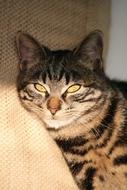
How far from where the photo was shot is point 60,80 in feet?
4.13

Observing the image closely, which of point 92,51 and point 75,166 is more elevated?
point 92,51

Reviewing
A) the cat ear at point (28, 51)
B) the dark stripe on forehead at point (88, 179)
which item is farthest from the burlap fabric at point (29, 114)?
the dark stripe on forehead at point (88, 179)

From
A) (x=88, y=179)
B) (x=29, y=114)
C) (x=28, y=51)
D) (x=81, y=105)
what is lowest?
(x=88, y=179)

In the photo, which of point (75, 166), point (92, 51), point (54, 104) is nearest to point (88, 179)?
point (75, 166)

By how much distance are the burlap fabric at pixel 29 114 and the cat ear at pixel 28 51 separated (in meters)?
0.04

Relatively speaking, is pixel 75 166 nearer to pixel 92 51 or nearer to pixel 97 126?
pixel 97 126

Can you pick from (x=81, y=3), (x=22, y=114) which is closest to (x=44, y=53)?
(x=22, y=114)

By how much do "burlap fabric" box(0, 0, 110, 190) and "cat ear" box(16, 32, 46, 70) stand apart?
0.04 m

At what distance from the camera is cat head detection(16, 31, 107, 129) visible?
124 cm

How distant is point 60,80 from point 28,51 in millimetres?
174

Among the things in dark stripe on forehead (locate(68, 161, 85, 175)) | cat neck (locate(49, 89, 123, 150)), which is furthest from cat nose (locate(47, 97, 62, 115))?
dark stripe on forehead (locate(68, 161, 85, 175))

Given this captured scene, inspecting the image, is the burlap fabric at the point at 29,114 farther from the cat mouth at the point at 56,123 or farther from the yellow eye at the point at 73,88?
the yellow eye at the point at 73,88

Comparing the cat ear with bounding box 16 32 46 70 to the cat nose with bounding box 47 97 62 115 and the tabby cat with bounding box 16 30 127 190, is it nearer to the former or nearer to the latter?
the tabby cat with bounding box 16 30 127 190

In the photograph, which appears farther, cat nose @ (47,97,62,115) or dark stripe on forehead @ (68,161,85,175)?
dark stripe on forehead @ (68,161,85,175)
